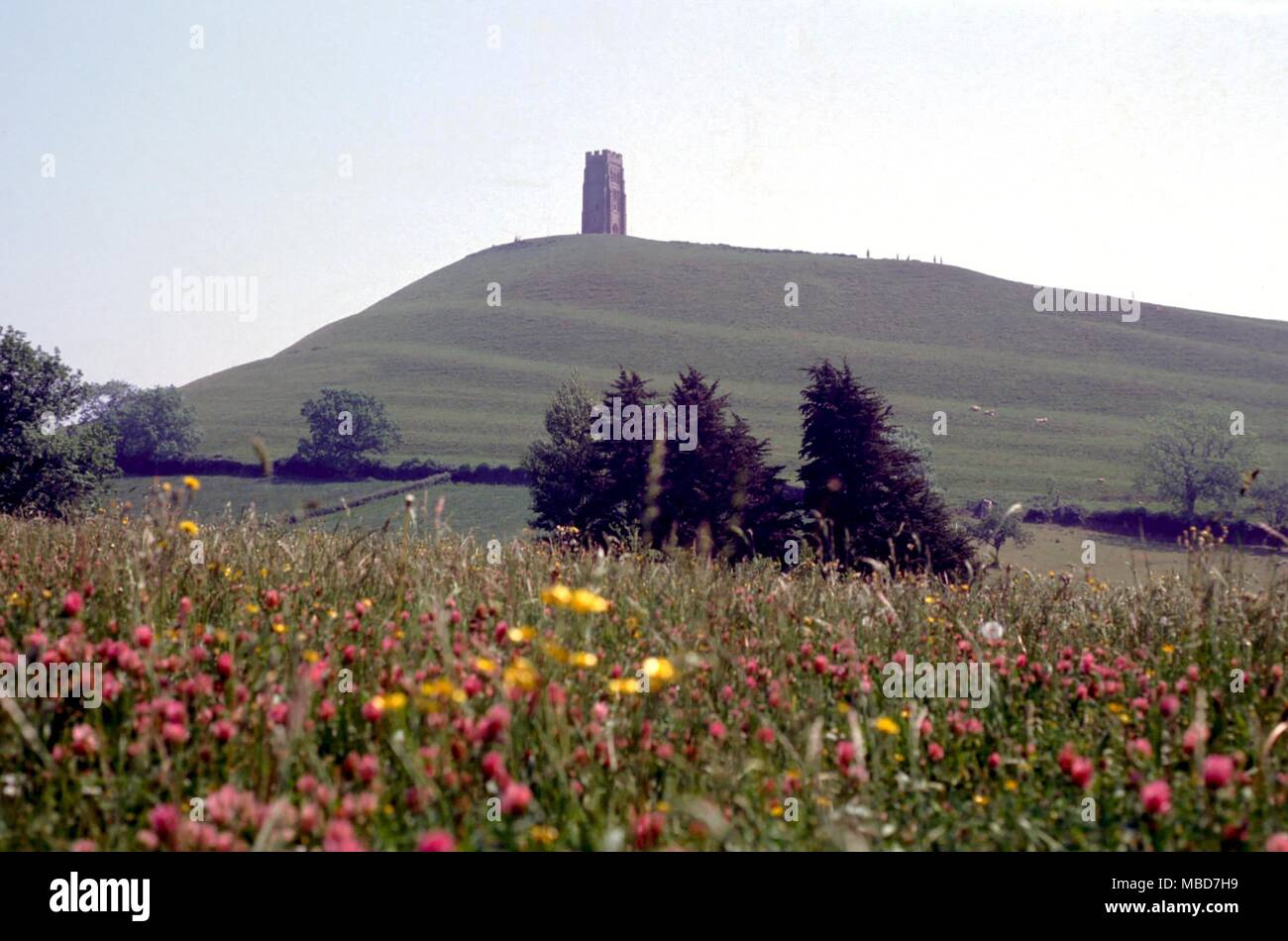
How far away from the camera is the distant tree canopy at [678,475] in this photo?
39.8m

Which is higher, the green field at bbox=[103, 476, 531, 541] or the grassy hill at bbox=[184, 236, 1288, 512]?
the grassy hill at bbox=[184, 236, 1288, 512]

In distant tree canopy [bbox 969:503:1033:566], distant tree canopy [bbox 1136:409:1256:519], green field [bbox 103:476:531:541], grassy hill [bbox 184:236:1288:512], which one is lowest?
distant tree canopy [bbox 969:503:1033:566]

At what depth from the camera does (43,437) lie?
45094 mm

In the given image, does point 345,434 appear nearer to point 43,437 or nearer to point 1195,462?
point 43,437

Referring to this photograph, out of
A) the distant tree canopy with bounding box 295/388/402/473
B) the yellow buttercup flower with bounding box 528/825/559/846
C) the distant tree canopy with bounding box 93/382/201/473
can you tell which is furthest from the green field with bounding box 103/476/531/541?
the yellow buttercup flower with bounding box 528/825/559/846

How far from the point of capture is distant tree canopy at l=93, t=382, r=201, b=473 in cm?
8606

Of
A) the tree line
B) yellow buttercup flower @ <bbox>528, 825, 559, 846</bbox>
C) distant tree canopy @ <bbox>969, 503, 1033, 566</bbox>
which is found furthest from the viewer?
distant tree canopy @ <bbox>969, 503, 1033, 566</bbox>

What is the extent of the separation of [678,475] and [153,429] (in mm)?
63066

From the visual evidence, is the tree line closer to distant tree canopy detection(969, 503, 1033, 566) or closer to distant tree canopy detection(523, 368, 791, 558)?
distant tree canopy detection(523, 368, 791, 558)

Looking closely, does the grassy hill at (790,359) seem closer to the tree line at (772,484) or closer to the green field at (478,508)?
the green field at (478,508)

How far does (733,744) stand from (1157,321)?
134272mm

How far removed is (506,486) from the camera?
254 ft

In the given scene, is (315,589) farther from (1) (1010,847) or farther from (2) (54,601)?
(1) (1010,847)

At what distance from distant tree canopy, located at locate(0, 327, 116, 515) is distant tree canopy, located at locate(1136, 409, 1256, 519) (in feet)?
231
